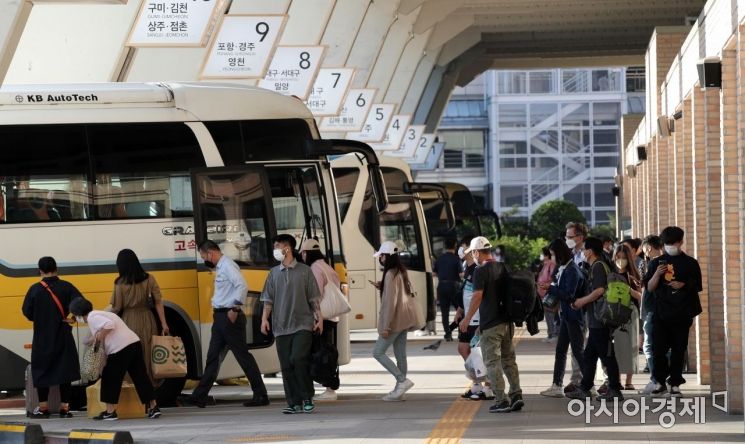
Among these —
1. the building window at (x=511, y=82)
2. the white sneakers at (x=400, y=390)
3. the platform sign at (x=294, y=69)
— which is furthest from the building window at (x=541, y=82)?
the white sneakers at (x=400, y=390)

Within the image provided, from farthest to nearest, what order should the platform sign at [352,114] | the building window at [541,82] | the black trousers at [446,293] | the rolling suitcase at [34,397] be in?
the building window at [541,82]
the platform sign at [352,114]
the black trousers at [446,293]
the rolling suitcase at [34,397]

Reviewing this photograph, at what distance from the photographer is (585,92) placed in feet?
258

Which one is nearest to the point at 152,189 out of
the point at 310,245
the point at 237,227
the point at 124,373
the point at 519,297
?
the point at 237,227

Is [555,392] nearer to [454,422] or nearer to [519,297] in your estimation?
[519,297]

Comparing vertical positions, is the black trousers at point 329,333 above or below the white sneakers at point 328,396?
above

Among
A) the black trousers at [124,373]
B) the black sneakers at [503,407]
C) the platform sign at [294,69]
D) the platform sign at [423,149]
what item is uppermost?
the platform sign at [294,69]

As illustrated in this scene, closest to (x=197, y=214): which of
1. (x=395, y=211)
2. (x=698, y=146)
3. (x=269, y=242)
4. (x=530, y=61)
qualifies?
(x=269, y=242)

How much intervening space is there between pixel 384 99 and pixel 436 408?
22835mm

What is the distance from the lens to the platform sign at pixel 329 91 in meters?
25.8

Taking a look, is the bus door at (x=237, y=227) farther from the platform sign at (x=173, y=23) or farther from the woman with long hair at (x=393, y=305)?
the platform sign at (x=173, y=23)

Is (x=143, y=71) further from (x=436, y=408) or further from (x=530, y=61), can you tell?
(x=530, y=61)

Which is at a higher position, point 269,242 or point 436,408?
point 269,242

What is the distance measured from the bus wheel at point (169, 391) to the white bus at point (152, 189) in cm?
2

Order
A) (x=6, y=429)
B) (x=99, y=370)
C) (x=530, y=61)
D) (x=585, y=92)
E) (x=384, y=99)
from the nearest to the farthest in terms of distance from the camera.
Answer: (x=6, y=429) < (x=99, y=370) < (x=384, y=99) < (x=530, y=61) < (x=585, y=92)
